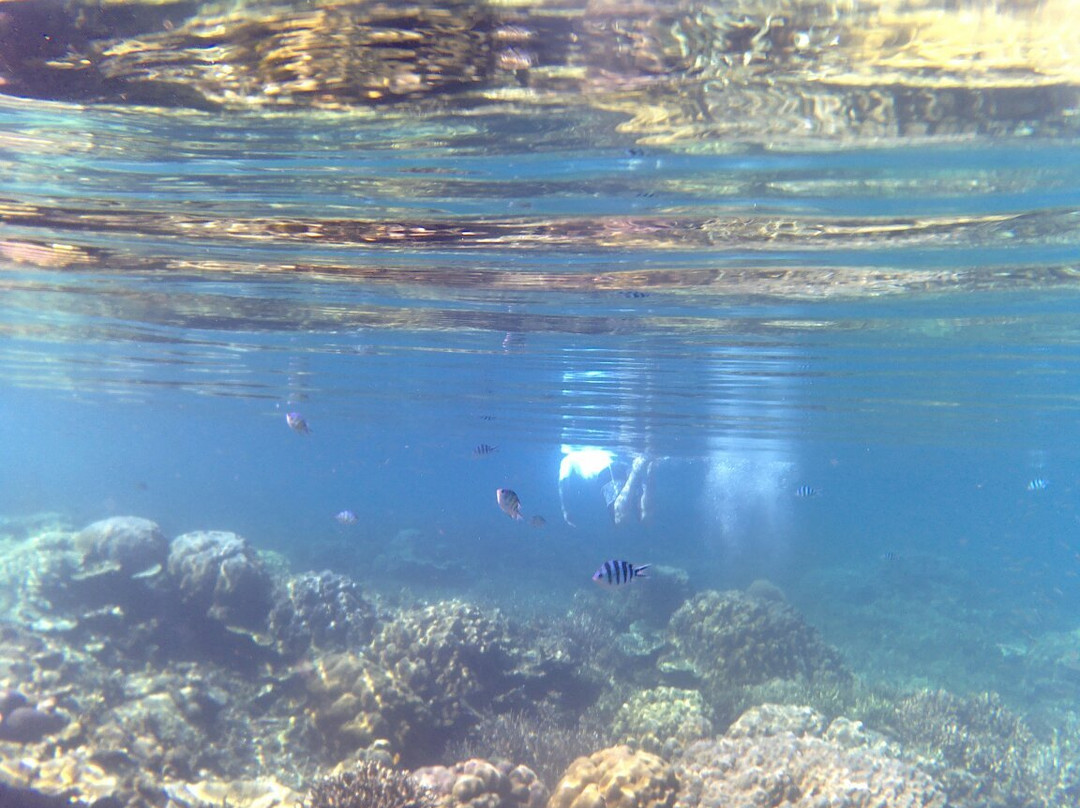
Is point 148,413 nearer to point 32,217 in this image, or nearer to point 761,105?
point 32,217

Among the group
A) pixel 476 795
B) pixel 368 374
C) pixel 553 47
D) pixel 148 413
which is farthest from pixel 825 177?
pixel 148 413

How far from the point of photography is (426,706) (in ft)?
38.8

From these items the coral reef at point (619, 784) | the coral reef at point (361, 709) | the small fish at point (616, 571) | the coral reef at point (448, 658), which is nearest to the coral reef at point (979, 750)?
the coral reef at point (619, 784)

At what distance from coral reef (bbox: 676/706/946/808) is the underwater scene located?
63 mm

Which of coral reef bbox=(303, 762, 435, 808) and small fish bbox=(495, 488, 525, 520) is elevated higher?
small fish bbox=(495, 488, 525, 520)

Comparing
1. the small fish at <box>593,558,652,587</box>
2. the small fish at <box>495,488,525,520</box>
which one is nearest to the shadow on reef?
the small fish at <box>593,558,652,587</box>

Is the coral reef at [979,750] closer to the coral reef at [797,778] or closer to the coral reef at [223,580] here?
the coral reef at [797,778]

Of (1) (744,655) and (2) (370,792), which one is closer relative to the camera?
(2) (370,792)

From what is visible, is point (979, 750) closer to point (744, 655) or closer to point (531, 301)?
point (744, 655)

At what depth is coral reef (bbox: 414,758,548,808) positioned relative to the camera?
844 centimetres

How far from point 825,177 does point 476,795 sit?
9.46 m

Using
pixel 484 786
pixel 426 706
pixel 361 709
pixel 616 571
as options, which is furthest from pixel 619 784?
pixel 361 709

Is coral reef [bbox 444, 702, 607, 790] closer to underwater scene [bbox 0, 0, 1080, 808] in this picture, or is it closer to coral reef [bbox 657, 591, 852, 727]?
underwater scene [bbox 0, 0, 1080, 808]

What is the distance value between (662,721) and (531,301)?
943 cm
